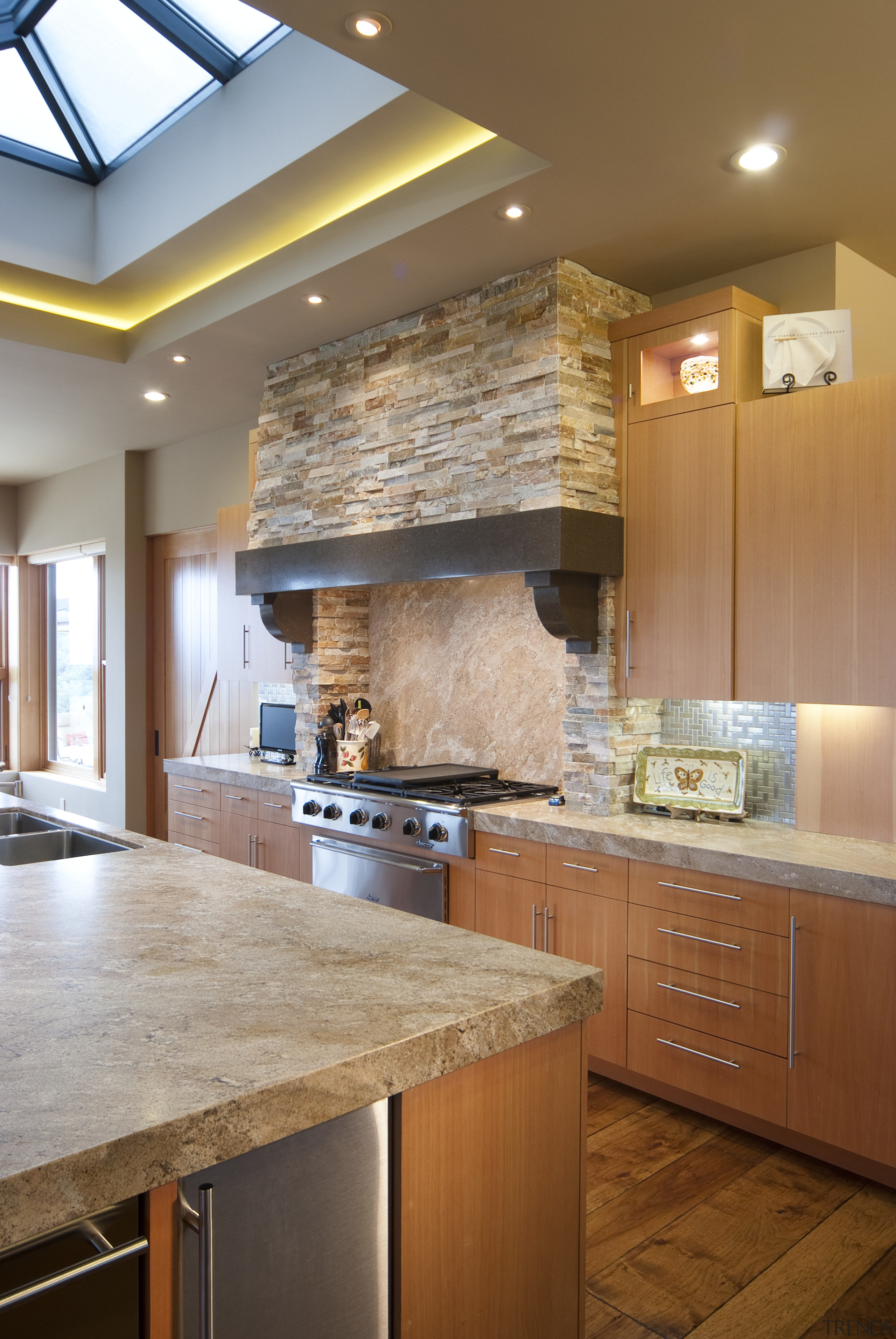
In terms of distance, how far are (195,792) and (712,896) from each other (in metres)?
3.07

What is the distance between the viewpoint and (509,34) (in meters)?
2.15

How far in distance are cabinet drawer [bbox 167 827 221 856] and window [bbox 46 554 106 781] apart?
2.35 m

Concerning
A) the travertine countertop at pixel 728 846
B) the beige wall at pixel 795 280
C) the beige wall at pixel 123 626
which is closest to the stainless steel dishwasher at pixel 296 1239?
the travertine countertop at pixel 728 846

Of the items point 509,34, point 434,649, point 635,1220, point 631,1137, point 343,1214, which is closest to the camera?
point 343,1214

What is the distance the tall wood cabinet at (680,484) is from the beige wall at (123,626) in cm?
428

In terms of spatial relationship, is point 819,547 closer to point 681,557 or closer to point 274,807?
point 681,557

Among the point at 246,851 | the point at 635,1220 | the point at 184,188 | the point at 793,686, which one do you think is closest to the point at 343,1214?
the point at 635,1220

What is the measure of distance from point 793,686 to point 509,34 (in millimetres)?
1959

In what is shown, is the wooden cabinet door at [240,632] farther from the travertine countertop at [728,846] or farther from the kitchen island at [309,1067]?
the kitchen island at [309,1067]

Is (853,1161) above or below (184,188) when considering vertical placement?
below

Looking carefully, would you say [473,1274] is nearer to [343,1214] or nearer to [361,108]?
[343,1214]

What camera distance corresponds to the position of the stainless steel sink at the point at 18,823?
316 centimetres

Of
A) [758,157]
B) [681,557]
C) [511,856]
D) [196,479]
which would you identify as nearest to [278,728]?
[196,479]

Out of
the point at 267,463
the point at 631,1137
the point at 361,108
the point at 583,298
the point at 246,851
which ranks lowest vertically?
the point at 631,1137
